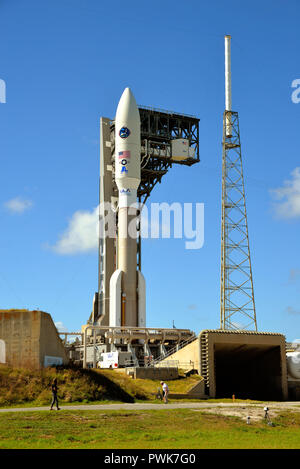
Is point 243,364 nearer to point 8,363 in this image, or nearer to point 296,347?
point 296,347

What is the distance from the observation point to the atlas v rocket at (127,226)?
6475 cm

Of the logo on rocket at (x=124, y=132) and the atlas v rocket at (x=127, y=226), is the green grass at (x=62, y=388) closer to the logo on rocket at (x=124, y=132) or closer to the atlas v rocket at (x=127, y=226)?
the atlas v rocket at (x=127, y=226)

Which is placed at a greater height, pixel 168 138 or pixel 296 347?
pixel 168 138

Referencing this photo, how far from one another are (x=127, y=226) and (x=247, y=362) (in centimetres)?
2052

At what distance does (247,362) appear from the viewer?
56.5m

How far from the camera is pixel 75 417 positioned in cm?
2491

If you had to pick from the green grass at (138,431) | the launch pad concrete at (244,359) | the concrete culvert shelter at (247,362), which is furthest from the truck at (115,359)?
the green grass at (138,431)

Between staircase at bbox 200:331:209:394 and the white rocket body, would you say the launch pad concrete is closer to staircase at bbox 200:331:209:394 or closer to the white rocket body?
staircase at bbox 200:331:209:394

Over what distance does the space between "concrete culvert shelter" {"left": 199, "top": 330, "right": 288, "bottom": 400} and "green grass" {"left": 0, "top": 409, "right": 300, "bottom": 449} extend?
724 inches

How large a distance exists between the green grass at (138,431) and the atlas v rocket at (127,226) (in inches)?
1433

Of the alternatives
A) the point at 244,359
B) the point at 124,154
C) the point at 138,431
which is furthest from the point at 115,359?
the point at 138,431

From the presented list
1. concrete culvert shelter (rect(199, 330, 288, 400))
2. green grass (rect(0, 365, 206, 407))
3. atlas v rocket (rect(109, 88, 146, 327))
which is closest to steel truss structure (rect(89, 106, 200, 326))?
atlas v rocket (rect(109, 88, 146, 327))
